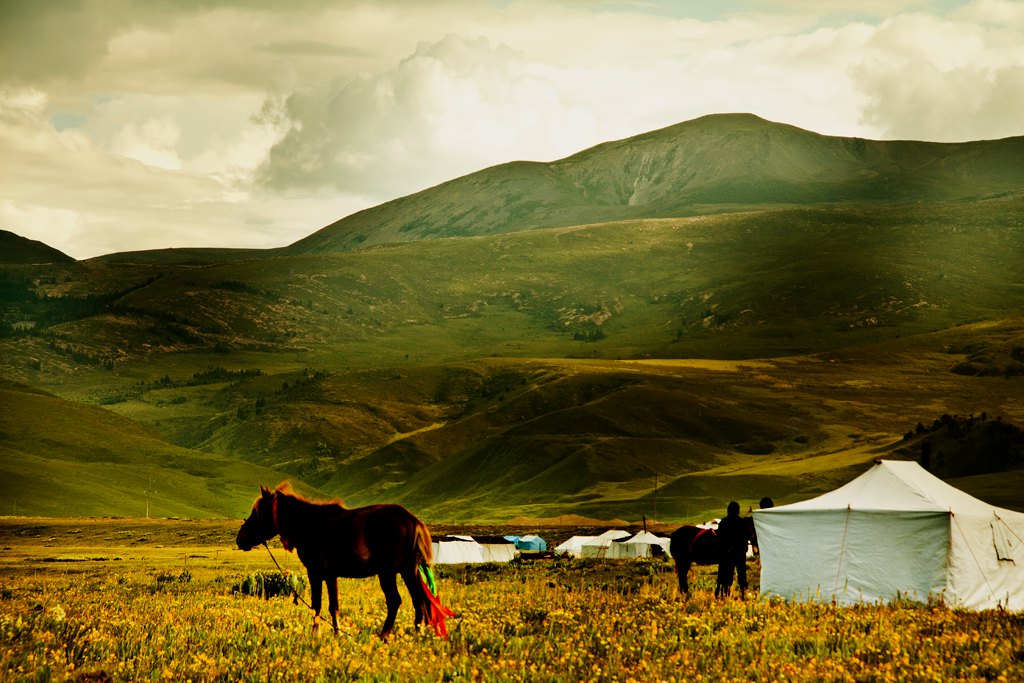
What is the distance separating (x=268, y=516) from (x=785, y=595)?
1526 centimetres

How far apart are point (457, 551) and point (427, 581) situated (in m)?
65.7

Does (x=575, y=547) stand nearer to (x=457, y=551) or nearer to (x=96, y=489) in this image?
(x=457, y=551)

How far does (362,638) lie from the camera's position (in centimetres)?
1495

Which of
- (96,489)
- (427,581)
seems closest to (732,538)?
(427,581)

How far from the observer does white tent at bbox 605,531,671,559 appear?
295 ft

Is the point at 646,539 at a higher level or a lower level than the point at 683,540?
lower

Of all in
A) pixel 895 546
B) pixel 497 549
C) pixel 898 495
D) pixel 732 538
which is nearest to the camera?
pixel 732 538

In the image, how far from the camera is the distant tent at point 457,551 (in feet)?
256

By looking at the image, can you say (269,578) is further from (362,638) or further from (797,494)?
→ (797,494)

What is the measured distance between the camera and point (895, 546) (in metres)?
25.0

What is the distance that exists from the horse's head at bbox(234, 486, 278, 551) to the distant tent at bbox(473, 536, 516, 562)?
222ft

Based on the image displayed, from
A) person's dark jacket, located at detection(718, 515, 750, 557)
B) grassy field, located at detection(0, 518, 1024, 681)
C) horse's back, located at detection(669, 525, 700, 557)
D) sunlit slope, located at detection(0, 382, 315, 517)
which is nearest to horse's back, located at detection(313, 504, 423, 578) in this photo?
grassy field, located at detection(0, 518, 1024, 681)

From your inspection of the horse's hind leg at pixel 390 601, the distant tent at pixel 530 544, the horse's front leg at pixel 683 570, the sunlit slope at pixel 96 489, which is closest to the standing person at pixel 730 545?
the horse's front leg at pixel 683 570

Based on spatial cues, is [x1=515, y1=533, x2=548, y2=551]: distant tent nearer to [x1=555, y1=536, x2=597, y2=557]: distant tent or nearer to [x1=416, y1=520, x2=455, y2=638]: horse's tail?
[x1=555, y1=536, x2=597, y2=557]: distant tent
